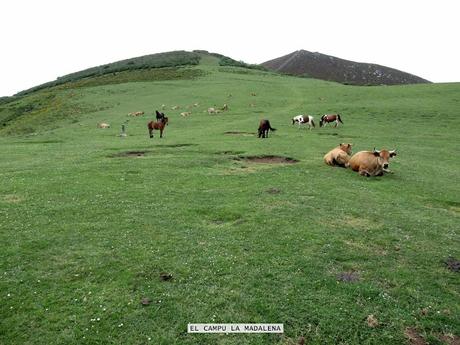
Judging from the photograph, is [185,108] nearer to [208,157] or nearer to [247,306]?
[208,157]

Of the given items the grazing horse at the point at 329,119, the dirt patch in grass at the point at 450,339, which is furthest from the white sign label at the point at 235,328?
the grazing horse at the point at 329,119

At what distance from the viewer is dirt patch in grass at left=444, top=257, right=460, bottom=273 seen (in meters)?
10.8

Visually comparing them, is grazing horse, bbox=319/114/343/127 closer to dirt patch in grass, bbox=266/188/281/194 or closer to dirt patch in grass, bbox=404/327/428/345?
dirt patch in grass, bbox=266/188/281/194

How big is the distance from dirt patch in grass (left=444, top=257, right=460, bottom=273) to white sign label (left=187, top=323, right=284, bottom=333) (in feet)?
17.6

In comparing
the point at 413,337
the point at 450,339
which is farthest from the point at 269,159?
the point at 450,339

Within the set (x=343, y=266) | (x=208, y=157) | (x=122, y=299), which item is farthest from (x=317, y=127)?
(x=122, y=299)

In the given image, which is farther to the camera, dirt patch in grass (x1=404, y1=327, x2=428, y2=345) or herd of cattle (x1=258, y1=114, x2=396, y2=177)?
herd of cattle (x1=258, y1=114, x2=396, y2=177)

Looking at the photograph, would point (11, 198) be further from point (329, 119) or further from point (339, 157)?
point (329, 119)

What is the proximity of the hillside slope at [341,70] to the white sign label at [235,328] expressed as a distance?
17089 cm

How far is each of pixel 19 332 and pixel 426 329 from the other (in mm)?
8089

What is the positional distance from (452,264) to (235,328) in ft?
21.3

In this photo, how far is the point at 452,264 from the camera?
11.1 m

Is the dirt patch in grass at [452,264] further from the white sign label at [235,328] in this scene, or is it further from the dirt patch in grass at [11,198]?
the dirt patch in grass at [11,198]

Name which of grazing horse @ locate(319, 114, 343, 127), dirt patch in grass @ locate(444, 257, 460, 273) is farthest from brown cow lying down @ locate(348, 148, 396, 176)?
grazing horse @ locate(319, 114, 343, 127)
